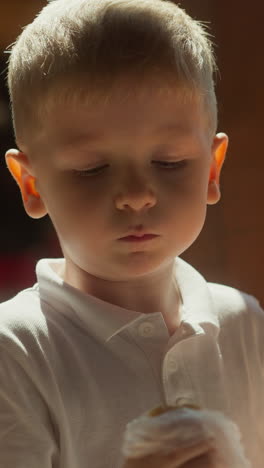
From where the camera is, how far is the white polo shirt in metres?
0.75

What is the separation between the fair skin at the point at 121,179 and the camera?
0.74m

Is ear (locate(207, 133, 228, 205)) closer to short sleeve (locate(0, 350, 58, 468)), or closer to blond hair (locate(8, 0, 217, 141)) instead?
blond hair (locate(8, 0, 217, 141))

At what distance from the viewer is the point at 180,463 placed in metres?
0.69

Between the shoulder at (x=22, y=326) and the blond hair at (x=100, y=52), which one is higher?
the blond hair at (x=100, y=52)

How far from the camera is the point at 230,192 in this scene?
3.73ft

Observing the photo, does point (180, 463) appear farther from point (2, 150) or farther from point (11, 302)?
point (2, 150)

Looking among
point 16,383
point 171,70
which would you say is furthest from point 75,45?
point 16,383

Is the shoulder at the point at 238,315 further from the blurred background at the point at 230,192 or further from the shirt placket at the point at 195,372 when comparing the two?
the blurred background at the point at 230,192

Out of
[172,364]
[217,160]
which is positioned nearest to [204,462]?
[172,364]

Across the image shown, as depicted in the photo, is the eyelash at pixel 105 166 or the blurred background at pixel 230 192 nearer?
the eyelash at pixel 105 166

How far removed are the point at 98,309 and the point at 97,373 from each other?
0.21ft

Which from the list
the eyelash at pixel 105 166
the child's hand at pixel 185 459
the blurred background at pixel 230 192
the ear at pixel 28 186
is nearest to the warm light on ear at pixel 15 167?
the ear at pixel 28 186

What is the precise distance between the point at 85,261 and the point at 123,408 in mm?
139

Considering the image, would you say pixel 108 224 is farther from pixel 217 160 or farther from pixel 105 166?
pixel 217 160
